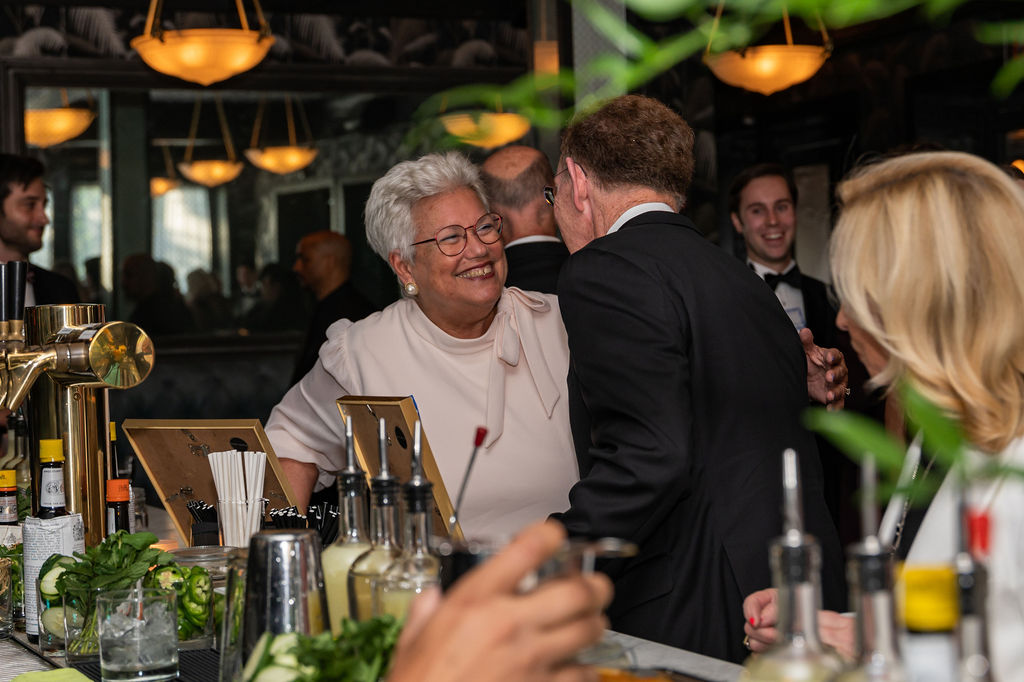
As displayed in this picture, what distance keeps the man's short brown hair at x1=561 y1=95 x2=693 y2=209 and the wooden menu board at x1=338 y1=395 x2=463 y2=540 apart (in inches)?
26.8

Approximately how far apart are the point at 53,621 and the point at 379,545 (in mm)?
652

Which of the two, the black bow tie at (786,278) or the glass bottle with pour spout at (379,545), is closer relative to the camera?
the glass bottle with pour spout at (379,545)

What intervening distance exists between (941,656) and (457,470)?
168 cm

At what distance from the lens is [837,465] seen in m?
4.04

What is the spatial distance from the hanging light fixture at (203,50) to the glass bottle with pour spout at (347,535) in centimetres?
503

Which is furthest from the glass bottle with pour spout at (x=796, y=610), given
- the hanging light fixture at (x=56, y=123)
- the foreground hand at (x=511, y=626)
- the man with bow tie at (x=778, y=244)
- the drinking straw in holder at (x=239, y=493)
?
the hanging light fixture at (x=56, y=123)

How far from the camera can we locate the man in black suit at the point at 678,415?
2.02m

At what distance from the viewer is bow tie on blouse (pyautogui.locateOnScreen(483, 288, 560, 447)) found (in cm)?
249

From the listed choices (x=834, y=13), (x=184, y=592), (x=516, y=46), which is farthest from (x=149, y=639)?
(x=516, y=46)

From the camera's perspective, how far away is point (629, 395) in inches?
79.3

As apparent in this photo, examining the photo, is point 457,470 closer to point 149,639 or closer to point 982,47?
point 149,639

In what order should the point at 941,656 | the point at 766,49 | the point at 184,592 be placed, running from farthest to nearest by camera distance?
1. the point at 766,49
2. the point at 184,592
3. the point at 941,656

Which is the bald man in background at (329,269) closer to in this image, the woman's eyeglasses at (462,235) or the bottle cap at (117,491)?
the woman's eyeglasses at (462,235)

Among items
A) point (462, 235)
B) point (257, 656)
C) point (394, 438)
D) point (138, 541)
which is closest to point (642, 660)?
point (257, 656)
